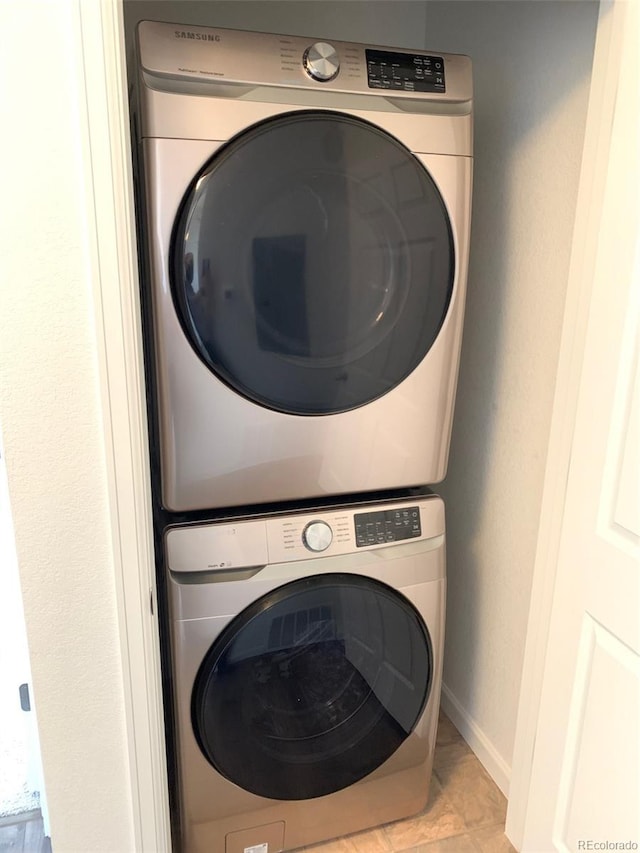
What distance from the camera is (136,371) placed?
3.00ft

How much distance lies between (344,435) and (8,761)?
1.28 meters

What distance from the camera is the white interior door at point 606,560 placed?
3.46 ft

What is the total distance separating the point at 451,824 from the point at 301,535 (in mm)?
888

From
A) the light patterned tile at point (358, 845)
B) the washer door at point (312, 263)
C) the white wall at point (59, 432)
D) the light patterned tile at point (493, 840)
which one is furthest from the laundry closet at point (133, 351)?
the light patterned tile at point (358, 845)

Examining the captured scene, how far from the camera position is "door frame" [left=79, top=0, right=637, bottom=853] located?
2.64 feet

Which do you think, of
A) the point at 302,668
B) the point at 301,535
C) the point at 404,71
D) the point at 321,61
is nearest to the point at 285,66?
the point at 321,61

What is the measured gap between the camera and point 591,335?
1.15 m

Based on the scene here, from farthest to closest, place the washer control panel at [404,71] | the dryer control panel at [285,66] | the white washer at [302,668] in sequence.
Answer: the white washer at [302,668] < the washer control panel at [404,71] < the dryer control panel at [285,66]

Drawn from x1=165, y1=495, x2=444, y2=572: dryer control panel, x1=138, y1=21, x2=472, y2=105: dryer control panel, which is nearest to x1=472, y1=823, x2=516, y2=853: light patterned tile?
x1=165, y1=495, x2=444, y2=572: dryer control panel

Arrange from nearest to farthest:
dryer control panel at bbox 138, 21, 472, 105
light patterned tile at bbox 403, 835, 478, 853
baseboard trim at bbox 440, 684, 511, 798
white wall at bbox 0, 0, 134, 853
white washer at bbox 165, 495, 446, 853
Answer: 1. white wall at bbox 0, 0, 134, 853
2. dryer control panel at bbox 138, 21, 472, 105
3. white washer at bbox 165, 495, 446, 853
4. light patterned tile at bbox 403, 835, 478, 853
5. baseboard trim at bbox 440, 684, 511, 798

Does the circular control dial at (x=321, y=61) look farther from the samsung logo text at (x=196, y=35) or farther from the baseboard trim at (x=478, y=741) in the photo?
the baseboard trim at (x=478, y=741)

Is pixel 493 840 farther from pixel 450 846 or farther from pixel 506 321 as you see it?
pixel 506 321

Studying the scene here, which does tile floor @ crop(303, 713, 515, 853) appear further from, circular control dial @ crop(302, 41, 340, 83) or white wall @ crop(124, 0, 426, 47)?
white wall @ crop(124, 0, 426, 47)

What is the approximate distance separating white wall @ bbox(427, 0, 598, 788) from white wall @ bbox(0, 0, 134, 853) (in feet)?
3.07
